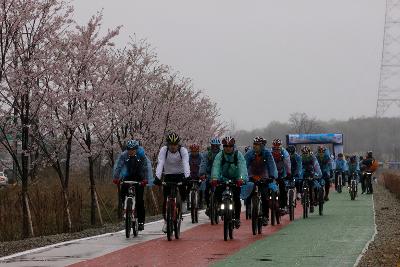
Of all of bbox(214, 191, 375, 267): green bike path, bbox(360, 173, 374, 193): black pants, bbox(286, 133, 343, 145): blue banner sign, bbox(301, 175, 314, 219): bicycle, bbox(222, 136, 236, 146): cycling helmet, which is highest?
bbox(286, 133, 343, 145): blue banner sign

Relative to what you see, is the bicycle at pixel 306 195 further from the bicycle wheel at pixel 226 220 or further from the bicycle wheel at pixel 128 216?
the bicycle wheel at pixel 128 216

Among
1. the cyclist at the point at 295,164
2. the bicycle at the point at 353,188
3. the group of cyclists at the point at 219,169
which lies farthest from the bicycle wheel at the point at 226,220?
the bicycle at the point at 353,188

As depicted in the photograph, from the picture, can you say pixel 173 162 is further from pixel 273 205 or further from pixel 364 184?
pixel 364 184

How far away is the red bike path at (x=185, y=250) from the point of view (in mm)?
11688

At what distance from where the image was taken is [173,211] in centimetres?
1529

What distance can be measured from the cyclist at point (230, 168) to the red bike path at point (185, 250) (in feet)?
2.59

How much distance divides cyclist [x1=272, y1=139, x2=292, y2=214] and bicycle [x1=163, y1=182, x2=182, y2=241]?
467 cm

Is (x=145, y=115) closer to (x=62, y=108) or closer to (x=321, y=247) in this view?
(x=62, y=108)

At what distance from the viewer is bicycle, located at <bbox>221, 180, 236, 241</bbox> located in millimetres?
15062

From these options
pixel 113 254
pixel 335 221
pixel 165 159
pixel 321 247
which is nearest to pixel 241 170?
pixel 165 159

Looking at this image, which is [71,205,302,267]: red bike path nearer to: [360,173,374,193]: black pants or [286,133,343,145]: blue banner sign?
[360,173,374,193]: black pants

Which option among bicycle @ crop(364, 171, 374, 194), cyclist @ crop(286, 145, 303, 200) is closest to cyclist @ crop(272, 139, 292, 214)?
cyclist @ crop(286, 145, 303, 200)

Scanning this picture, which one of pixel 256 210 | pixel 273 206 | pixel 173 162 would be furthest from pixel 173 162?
pixel 273 206

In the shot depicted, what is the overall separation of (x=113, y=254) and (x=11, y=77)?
7235 mm
